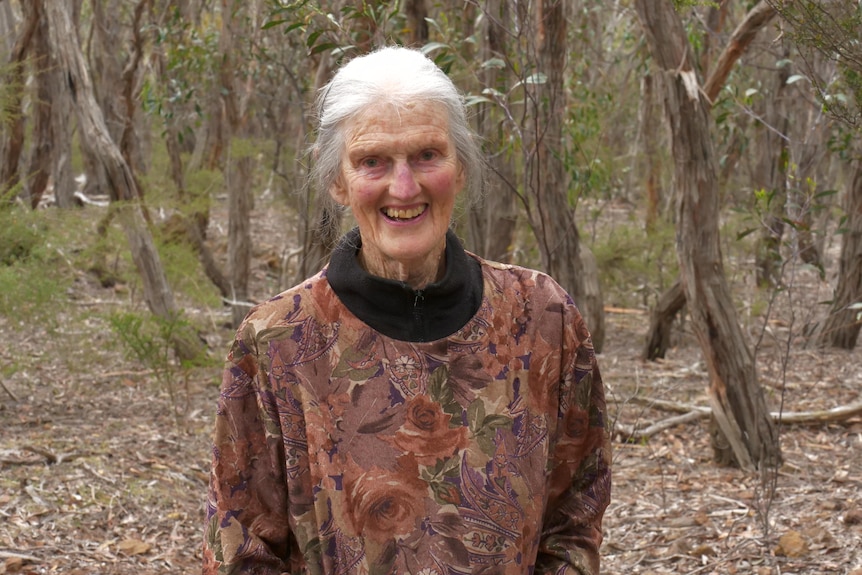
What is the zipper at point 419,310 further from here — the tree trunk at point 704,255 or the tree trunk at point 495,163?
the tree trunk at point 704,255

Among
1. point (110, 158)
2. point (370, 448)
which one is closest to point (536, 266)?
point (110, 158)

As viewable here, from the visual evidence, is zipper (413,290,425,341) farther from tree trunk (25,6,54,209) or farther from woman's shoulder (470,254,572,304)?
tree trunk (25,6,54,209)

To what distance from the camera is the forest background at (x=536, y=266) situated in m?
4.46

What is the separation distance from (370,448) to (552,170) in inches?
164

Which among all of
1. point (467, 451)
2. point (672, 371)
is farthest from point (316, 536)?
point (672, 371)

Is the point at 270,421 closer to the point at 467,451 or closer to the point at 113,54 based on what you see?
the point at 467,451

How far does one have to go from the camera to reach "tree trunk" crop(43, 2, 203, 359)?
673 centimetres

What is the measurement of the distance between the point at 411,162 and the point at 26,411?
5.19 metres

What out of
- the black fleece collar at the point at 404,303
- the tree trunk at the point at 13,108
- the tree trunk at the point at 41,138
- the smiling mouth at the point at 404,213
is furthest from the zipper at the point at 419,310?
the tree trunk at the point at 41,138

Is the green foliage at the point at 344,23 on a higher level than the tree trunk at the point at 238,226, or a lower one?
higher

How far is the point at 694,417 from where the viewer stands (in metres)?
6.38

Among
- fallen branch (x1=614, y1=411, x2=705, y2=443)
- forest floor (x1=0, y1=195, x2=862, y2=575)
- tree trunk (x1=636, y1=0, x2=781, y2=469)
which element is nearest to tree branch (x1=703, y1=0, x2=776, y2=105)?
tree trunk (x1=636, y1=0, x2=781, y2=469)

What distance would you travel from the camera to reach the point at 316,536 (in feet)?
6.23

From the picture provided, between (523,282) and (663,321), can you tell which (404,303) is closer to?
(523,282)
